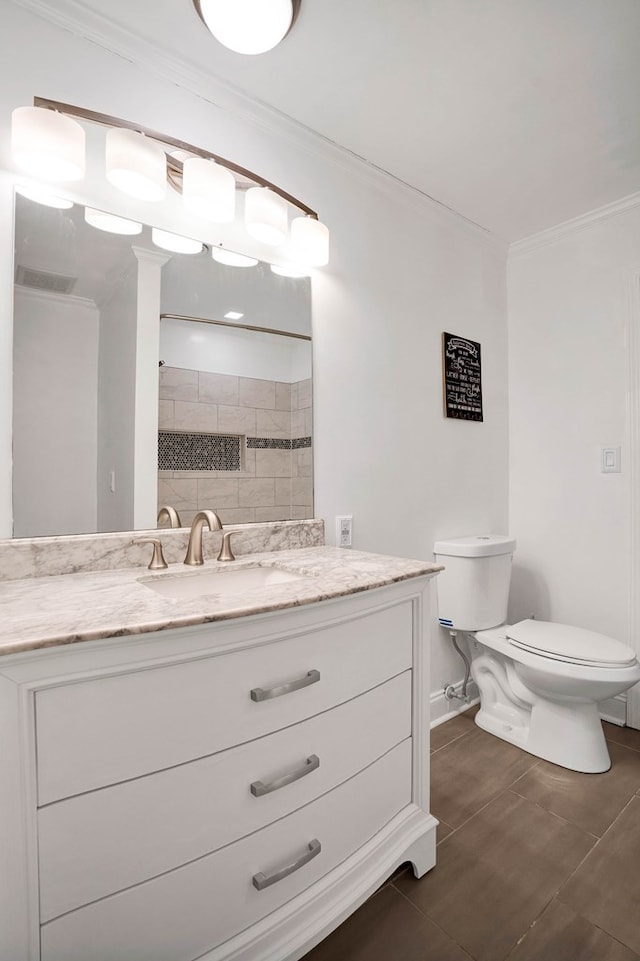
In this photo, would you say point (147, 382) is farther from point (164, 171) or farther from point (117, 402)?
point (164, 171)

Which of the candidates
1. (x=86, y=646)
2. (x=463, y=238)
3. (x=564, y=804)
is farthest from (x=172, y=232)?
(x=564, y=804)

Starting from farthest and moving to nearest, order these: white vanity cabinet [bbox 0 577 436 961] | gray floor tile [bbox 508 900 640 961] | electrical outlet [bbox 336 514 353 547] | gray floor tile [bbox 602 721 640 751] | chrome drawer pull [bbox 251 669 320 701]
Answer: gray floor tile [bbox 602 721 640 751] < electrical outlet [bbox 336 514 353 547] < gray floor tile [bbox 508 900 640 961] < chrome drawer pull [bbox 251 669 320 701] < white vanity cabinet [bbox 0 577 436 961]

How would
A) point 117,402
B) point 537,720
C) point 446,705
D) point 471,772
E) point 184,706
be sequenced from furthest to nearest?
1. point 446,705
2. point 537,720
3. point 471,772
4. point 117,402
5. point 184,706

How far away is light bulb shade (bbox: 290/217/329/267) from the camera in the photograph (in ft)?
5.22

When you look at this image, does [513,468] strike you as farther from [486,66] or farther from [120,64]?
[120,64]

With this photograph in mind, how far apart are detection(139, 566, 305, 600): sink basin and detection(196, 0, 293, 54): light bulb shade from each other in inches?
56.3

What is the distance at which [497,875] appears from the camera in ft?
4.30

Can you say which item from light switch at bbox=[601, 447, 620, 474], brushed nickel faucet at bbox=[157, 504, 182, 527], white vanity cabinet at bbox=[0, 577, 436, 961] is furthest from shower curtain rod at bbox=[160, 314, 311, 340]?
light switch at bbox=[601, 447, 620, 474]

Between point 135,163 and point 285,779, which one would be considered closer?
point 285,779

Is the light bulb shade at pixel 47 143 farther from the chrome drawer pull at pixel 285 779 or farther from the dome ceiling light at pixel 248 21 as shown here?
the chrome drawer pull at pixel 285 779

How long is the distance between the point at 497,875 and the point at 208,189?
81.8 inches

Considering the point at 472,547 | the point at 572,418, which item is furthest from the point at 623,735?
the point at 572,418

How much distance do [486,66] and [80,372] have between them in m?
1.51

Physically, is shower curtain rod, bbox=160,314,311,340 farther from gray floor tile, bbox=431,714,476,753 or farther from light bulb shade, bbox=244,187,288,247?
gray floor tile, bbox=431,714,476,753
